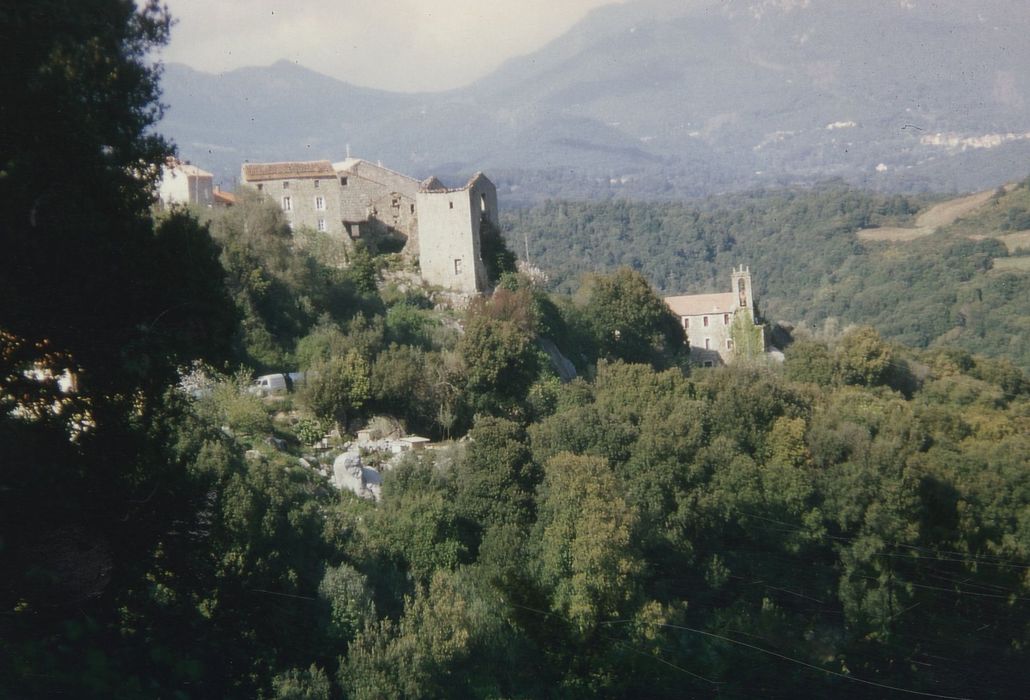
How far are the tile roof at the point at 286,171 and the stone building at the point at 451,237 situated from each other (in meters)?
2.40

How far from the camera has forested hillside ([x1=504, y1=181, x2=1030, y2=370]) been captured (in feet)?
197

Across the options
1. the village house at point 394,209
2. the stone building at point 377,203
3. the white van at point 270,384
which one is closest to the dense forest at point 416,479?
the white van at point 270,384

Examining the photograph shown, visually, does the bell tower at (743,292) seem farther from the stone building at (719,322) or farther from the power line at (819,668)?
the power line at (819,668)

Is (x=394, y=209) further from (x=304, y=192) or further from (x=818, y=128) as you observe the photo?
(x=818, y=128)

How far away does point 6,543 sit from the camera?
6781mm

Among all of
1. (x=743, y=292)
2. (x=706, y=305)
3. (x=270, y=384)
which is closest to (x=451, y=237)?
(x=270, y=384)

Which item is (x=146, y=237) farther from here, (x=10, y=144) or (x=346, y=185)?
(x=346, y=185)

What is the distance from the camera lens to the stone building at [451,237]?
25.6 meters

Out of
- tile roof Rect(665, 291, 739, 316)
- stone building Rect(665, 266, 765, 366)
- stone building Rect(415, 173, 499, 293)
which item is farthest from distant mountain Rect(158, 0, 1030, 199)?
stone building Rect(415, 173, 499, 293)

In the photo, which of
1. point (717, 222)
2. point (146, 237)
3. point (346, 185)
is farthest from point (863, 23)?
point (146, 237)

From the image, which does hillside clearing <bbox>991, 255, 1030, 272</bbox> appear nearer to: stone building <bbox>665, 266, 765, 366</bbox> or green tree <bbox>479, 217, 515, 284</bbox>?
stone building <bbox>665, 266, 765, 366</bbox>

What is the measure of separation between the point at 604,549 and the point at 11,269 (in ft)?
27.9

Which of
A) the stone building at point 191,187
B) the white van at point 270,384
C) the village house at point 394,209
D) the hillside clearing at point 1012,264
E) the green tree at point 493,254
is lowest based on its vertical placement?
the hillside clearing at point 1012,264

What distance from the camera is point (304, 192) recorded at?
26.4m
